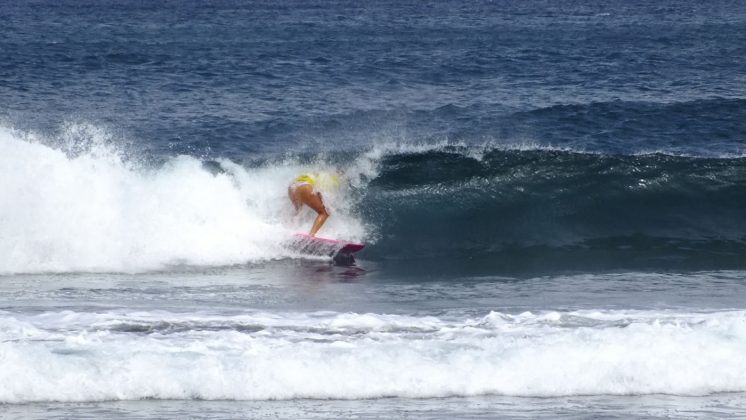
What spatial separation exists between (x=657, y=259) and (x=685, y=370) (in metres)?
5.93

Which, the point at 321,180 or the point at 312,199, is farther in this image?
the point at 321,180

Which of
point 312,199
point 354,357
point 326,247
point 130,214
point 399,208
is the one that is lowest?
point 354,357

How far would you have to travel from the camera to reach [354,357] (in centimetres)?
1025

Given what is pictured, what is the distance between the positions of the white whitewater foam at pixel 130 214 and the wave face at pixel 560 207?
128cm

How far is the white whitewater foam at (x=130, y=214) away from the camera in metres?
15.1

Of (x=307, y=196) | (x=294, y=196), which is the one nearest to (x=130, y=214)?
(x=294, y=196)

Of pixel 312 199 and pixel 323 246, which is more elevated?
pixel 312 199

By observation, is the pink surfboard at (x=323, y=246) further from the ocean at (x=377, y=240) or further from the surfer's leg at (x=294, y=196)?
the surfer's leg at (x=294, y=196)

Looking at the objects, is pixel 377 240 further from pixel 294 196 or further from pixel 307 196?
pixel 294 196

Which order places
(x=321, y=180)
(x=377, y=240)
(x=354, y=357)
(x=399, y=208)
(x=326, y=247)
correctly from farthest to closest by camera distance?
(x=399, y=208), (x=377, y=240), (x=321, y=180), (x=326, y=247), (x=354, y=357)

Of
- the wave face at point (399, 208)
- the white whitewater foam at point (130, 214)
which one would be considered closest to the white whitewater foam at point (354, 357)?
the white whitewater foam at point (130, 214)

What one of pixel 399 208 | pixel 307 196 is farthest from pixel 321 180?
pixel 399 208

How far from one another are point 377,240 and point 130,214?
3.70m

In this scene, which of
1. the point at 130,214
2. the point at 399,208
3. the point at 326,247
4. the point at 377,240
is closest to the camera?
the point at 326,247
